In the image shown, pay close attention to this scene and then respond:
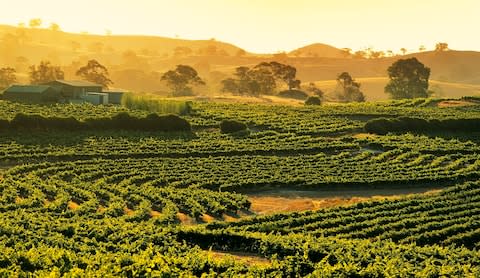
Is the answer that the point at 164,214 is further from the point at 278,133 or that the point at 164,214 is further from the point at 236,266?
the point at 278,133

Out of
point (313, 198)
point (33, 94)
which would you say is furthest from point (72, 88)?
point (313, 198)

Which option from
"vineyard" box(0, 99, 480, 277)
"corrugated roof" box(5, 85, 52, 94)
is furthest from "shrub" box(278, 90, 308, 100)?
"vineyard" box(0, 99, 480, 277)

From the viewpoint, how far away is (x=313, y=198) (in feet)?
159

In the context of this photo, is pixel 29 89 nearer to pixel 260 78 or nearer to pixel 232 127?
pixel 232 127

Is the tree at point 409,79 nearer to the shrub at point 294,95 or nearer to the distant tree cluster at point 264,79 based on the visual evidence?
the shrub at point 294,95

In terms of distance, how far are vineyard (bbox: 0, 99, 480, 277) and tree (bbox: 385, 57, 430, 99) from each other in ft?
293

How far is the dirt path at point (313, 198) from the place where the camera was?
1781 inches

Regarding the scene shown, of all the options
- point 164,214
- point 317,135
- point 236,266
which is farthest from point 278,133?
point 236,266

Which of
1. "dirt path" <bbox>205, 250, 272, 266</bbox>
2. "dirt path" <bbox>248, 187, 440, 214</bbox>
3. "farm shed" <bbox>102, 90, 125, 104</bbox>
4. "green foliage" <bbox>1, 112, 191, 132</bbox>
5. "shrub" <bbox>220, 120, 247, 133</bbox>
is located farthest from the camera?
"farm shed" <bbox>102, 90, 125, 104</bbox>

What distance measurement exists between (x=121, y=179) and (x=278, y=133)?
32.2 metres

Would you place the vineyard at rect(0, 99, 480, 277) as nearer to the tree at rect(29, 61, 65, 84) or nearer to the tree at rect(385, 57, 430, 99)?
the tree at rect(29, 61, 65, 84)

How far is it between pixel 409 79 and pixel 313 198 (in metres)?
131

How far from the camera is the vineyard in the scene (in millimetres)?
26188

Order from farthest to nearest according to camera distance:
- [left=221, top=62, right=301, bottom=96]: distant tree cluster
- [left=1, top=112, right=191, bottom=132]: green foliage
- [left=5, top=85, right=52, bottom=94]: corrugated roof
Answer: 1. [left=221, top=62, right=301, bottom=96]: distant tree cluster
2. [left=5, top=85, right=52, bottom=94]: corrugated roof
3. [left=1, top=112, right=191, bottom=132]: green foliage
